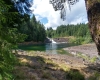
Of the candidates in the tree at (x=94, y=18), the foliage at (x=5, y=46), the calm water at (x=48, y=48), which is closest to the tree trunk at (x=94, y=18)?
the tree at (x=94, y=18)

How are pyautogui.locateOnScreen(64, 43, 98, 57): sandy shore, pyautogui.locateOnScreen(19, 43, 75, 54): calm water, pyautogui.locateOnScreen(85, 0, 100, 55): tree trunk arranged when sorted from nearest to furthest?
pyautogui.locateOnScreen(85, 0, 100, 55): tree trunk → pyautogui.locateOnScreen(64, 43, 98, 57): sandy shore → pyautogui.locateOnScreen(19, 43, 75, 54): calm water

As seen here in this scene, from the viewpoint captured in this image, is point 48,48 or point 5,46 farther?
point 48,48

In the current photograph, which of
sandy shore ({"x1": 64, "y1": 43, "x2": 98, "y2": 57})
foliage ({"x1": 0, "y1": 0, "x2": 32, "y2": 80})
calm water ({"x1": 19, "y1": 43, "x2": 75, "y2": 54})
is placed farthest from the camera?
calm water ({"x1": 19, "y1": 43, "x2": 75, "y2": 54})

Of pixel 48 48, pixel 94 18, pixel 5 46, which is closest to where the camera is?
pixel 5 46

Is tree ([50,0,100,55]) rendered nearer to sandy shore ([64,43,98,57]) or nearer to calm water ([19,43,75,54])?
sandy shore ([64,43,98,57])

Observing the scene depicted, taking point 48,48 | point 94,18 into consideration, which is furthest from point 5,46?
point 48,48

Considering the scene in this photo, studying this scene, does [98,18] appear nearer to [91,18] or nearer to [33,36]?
[91,18]

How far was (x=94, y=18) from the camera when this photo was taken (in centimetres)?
440

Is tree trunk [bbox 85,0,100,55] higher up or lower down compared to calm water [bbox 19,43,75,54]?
higher up

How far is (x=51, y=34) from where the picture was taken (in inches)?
7525

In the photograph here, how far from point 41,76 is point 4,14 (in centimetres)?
557

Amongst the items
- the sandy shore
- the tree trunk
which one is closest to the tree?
the tree trunk

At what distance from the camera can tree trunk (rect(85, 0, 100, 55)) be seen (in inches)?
169

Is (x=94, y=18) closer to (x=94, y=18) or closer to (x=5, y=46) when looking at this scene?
(x=94, y=18)
